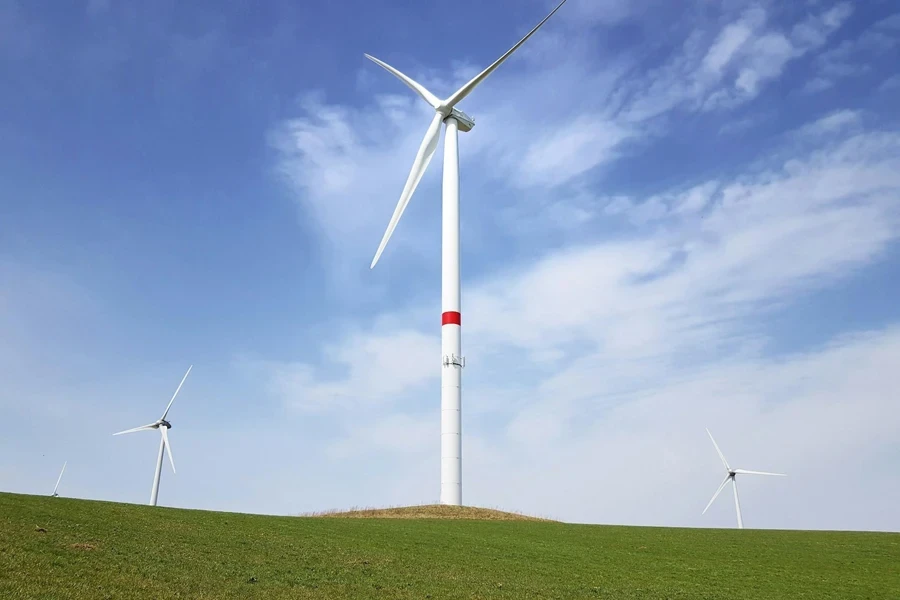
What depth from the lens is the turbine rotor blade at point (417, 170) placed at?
52469mm

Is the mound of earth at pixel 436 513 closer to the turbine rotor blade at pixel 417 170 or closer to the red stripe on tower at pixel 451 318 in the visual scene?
the red stripe on tower at pixel 451 318

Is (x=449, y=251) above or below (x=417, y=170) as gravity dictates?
below

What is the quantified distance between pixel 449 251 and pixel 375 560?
2905 cm

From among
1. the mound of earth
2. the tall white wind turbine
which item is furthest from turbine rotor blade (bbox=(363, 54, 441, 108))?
the mound of earth

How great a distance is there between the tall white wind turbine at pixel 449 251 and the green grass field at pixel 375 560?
11593 mm

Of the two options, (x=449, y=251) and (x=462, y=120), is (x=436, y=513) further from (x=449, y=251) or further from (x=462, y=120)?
(x=462, y=120)

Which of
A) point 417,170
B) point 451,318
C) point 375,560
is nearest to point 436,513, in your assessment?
point 451,318

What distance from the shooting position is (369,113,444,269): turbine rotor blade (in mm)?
52469

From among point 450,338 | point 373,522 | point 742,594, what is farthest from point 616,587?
point 450,338

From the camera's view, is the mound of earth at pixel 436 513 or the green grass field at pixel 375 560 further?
the mound of earth at pixel 436 513

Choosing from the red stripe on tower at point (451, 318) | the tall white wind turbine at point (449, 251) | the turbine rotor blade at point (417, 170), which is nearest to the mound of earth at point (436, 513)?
the tall white wind turbine at point (449, 251)

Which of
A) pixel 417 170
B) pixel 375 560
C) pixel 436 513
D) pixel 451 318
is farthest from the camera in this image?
pixel 417 170

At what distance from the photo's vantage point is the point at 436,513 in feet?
137

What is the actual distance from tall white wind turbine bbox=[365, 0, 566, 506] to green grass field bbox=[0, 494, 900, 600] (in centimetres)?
1159
